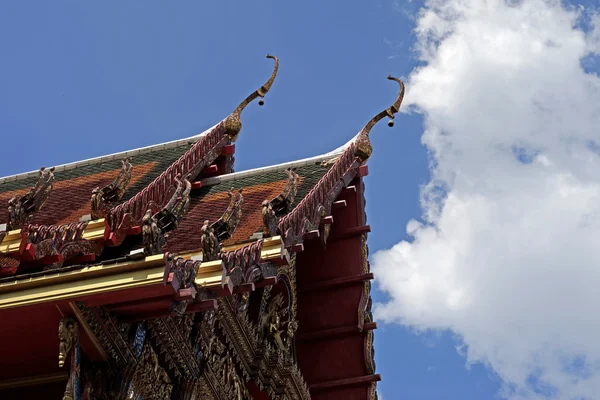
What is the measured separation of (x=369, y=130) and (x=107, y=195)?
13.4ft

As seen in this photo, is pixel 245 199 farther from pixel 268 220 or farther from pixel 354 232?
pixel 268 220

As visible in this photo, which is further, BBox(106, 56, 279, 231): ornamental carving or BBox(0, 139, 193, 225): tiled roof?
BBox(0, 139, 193, 225): tiled roof

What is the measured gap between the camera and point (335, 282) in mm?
13875

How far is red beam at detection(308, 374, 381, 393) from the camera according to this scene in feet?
44.6

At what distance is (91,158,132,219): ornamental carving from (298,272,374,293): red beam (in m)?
3.37

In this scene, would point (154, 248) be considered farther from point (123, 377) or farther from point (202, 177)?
point (202, 177)

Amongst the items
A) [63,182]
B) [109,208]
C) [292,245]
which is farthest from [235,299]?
[63,182]

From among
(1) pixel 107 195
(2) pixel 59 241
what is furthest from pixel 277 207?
(2) pixel 59 241

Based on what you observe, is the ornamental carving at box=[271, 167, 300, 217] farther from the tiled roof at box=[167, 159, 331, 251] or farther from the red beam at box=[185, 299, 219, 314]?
the red beam at box=[185, 299, 219, 314]

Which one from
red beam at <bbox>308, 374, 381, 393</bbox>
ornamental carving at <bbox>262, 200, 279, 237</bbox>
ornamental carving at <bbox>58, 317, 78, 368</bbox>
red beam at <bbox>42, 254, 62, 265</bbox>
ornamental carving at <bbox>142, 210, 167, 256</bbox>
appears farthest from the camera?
red beam at <bbox>308, 374, 381, 393</bbox>

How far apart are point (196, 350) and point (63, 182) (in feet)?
13.6

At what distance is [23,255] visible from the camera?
961cm

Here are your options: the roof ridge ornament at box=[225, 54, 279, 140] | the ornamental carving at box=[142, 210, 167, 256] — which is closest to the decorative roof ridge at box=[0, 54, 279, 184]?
the roof ridge ornament at box=[225, 54, 279, 140]

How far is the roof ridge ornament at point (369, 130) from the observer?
45.8ft
